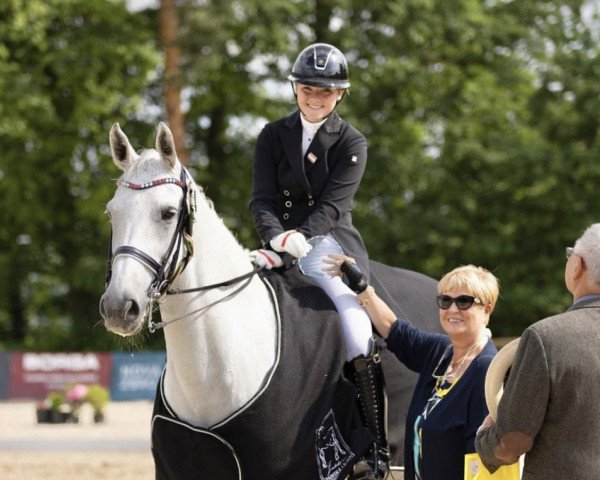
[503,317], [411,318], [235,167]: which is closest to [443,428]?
[411,318]

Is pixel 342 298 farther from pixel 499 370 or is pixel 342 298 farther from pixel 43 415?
pixel 43 415

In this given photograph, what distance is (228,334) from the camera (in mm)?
5410

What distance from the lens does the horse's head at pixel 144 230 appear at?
15.8ft

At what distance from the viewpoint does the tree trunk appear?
26828 millimetres

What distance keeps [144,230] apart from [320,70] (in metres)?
1.51

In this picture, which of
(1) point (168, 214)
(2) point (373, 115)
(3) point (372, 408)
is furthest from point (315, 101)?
(2) point (373, 115)

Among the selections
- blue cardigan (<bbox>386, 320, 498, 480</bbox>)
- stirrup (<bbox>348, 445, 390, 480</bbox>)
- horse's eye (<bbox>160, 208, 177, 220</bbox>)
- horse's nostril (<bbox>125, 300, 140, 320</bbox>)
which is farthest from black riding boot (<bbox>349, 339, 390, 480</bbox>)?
horse's nostril (<bbox>125, 300, 140, 320</bbox>)

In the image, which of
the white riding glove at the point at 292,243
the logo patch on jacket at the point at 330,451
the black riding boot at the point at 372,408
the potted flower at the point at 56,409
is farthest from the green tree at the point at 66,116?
the logo patch on jacket at the point at 330,451

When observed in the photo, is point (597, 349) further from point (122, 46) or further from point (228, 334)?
point (122, 46)

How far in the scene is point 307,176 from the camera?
616 centimetres

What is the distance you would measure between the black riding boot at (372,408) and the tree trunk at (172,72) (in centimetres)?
2114

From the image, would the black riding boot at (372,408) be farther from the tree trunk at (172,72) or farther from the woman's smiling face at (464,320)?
the tree trunk at (172,72)

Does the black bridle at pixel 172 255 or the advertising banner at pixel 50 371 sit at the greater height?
the black bridle at pixel 172 255

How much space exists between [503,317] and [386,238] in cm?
359
